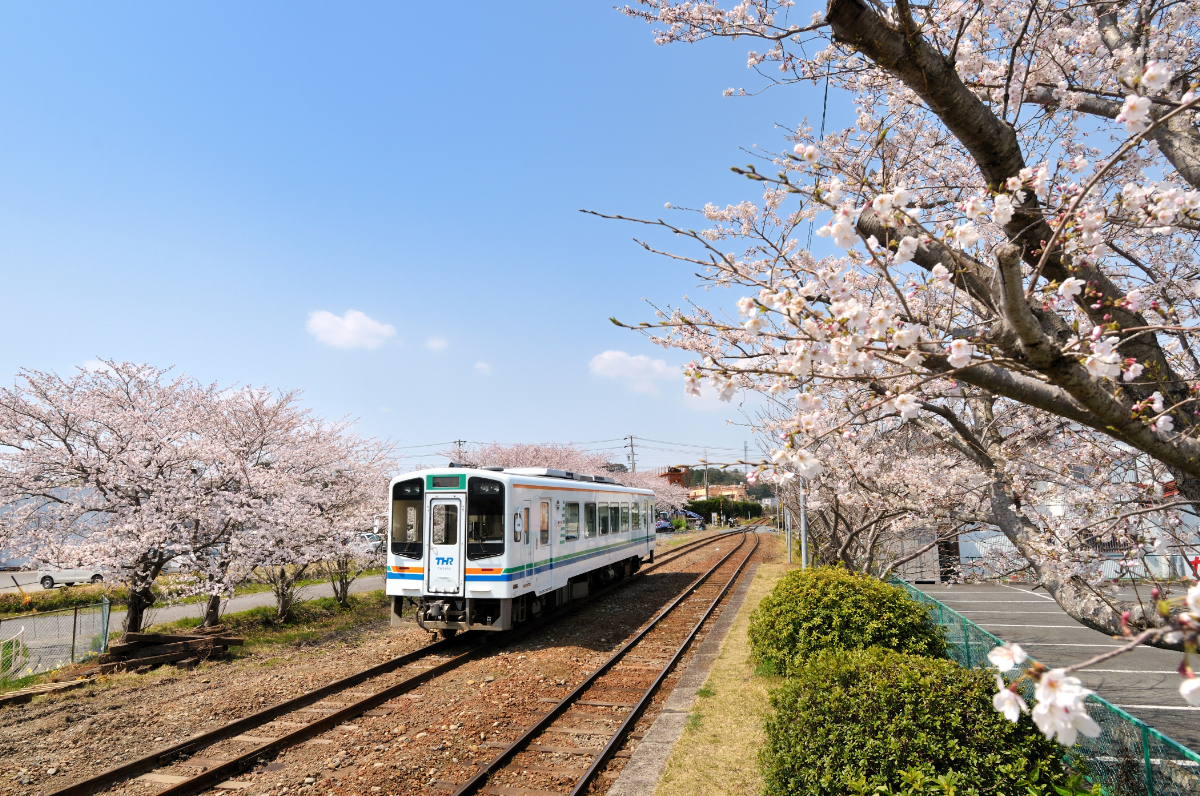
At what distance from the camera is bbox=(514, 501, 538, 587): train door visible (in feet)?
34.3

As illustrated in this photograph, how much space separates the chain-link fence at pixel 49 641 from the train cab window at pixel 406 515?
4459 millimetres

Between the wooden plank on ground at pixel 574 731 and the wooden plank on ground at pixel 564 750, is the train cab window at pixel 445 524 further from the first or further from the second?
the wooden plank on ground at pixel 564 750

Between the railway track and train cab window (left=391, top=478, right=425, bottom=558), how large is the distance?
1.66 m

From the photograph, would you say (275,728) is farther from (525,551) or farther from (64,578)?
(64,578)

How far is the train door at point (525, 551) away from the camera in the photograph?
10.5m

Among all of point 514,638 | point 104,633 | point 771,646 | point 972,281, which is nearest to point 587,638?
point 514,638

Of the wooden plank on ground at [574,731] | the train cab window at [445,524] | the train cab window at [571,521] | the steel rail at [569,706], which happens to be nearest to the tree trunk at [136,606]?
the train cab window at [445,524]

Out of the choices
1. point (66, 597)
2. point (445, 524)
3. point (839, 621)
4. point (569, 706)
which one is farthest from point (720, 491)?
point (569, 706)

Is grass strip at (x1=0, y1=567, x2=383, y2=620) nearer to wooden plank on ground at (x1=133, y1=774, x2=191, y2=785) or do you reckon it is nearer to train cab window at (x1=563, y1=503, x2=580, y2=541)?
A: train cab window at (x1=563, y1=503, x2=580, y2=541)

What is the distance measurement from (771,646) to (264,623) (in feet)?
33.3

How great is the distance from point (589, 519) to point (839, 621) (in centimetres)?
744

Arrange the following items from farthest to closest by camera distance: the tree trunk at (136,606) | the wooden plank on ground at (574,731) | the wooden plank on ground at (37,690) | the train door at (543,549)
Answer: the train door at (543,549)
the tree trunk at (136,606)
the wooden plank on ground at (37,690)
the wooden plank on ground at (574,731)

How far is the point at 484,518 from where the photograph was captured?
10.4 metres

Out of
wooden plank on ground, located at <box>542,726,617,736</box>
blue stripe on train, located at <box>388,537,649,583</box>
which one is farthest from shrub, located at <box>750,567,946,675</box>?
blue stripe on train, located at <box>388,537,649,583</box>
